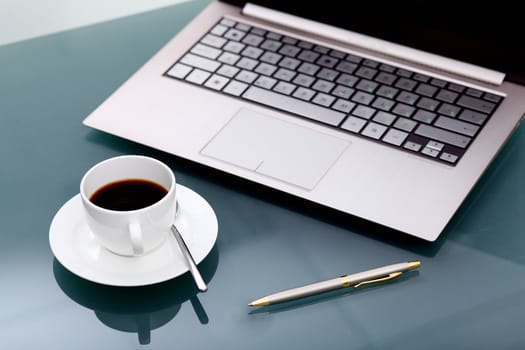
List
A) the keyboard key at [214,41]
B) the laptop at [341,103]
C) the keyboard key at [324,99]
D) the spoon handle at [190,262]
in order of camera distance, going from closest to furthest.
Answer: the spoon handle at [190,262] → the laptop at [341,103] → the keyboard key at [324,99] → the keyboard key at [214,41]

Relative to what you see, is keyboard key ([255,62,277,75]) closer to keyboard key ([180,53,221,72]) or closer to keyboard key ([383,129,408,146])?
keyboard key ([180,53,221,72])

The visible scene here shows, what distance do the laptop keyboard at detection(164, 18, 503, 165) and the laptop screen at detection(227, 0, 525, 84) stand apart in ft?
0.15

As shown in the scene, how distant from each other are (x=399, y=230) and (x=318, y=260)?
0.10 meters

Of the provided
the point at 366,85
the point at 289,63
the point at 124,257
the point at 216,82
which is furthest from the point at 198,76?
the point at 124,257

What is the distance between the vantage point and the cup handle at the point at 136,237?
0.82m

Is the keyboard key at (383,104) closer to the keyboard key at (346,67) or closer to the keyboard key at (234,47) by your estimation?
the keyboard key at (346,67)

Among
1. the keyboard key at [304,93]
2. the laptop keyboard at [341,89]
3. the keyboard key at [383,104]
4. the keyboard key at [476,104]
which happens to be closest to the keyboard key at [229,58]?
the laptop keyboard at [341,89]

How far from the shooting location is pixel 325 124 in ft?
3.37

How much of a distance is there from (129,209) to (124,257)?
0.05 metres

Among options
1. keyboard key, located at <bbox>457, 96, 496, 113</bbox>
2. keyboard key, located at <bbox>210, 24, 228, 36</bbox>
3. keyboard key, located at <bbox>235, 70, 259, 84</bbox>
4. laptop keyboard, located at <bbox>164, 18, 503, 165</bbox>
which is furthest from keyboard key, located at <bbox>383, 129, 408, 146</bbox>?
keyboard key, located at <bbox>210, 24, 228, 36</bbox>

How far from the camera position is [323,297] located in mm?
876

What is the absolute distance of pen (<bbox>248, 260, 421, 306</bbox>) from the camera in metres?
0.85

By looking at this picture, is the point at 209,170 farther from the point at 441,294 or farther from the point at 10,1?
the point at 10,1

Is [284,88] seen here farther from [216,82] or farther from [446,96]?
[446,96]
